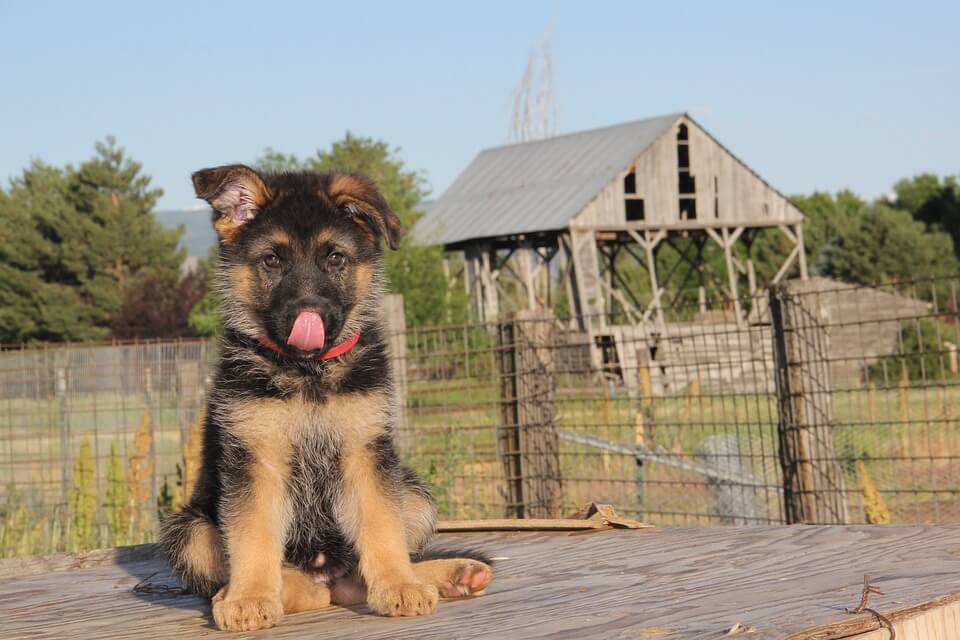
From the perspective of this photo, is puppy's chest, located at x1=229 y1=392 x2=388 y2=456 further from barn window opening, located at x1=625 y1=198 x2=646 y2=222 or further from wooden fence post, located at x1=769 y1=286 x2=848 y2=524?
barn window opening, located at x1=625 y1=198 x2=646 y2=222

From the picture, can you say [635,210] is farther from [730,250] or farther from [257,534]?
[257,534]

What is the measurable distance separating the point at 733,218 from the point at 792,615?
131ft

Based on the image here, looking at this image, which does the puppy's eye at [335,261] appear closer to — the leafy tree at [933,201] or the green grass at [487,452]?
the green grass at [487,452]

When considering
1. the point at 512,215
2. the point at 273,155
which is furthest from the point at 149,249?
the point at 512,215

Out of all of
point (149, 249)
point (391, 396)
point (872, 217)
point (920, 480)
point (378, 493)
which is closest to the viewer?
point (378, 493)

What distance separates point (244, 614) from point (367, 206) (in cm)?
147

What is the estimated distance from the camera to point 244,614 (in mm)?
3689

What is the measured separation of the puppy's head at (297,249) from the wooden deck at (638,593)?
1011 mm

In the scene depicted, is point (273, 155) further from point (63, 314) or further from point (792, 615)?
point (792, 615)

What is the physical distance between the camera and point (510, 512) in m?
9.49

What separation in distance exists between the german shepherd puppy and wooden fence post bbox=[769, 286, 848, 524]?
4201mm

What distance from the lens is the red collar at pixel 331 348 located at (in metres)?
4.08

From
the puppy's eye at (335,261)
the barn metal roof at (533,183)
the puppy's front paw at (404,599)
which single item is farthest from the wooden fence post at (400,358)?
the barn metal roof at (533,183)

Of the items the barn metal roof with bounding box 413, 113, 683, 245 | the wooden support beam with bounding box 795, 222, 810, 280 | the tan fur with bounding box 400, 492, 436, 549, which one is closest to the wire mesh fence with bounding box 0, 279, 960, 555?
the tan fur with bounding box 400, 492, 436, 549
